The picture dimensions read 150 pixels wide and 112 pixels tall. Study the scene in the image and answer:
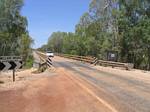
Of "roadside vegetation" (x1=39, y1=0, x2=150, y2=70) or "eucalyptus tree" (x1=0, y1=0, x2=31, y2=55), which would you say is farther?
"eucalyptus tree" (x1=0, y1=0, x2=31, y2=55)

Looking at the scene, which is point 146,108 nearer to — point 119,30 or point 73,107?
point 73,107

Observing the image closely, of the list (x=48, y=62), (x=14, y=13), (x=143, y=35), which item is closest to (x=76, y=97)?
(x=48, y=62)

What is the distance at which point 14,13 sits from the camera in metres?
75.1

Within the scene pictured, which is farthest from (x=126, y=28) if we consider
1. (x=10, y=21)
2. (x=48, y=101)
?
(x=48, y=101)

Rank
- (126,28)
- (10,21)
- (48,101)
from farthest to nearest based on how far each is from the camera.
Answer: (10,21) → (126,28) → (48,101)

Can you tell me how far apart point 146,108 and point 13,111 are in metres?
4.27

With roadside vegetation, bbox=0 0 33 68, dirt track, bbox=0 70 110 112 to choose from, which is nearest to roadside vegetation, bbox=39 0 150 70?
roadside vegetation, bbox=0 0 33 68

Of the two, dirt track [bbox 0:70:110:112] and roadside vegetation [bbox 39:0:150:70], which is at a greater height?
roadside vegetation [bbox 39:0:150:70]

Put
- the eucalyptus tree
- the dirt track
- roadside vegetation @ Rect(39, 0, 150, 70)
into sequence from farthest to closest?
the eucalyptus tree < roadside vegetation @ Rect(39, 0, 150, 70) < the dirt track

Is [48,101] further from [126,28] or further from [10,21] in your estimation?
[10,21]

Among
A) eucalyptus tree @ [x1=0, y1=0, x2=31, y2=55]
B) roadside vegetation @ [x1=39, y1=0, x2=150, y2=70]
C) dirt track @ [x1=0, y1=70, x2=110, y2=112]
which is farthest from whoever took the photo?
eucalyptus tree @ [x1=0, y1=0, x2=31, y2=55]

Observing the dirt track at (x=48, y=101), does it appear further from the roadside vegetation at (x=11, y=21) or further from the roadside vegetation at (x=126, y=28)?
the roadside vegetation at (x=11, y=21)

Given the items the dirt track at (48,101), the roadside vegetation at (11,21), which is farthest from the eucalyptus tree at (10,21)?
the dirt track at (48,101)

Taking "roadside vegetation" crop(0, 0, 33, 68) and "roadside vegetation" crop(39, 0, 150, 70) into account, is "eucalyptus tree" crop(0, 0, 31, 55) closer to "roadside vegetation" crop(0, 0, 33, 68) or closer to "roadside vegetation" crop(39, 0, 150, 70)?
"roadside vegetation" crop(0, 0, 33, 68)
